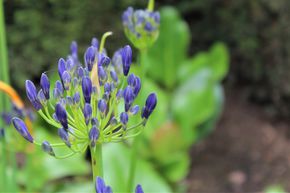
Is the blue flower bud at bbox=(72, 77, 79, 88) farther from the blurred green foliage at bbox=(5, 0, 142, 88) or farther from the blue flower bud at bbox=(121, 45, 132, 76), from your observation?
the blurred green foliage at bbox=(5, 0, 142, 88)

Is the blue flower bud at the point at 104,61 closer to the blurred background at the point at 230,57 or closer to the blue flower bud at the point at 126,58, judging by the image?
the blue flower bud at the point at 126,58

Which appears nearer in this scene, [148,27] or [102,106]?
[102,106]

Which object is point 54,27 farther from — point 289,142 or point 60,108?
point 60,108

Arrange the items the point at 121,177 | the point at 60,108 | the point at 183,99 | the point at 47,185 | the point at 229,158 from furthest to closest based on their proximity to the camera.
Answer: the point at 229,158, the point at 183,99, the point at 47,185, the point at 121,177, the point at 60,108

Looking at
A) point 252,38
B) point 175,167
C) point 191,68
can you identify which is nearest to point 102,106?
point 175,167

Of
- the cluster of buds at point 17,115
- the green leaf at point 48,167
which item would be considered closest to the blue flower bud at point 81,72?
the cluster of buds at point 17,115

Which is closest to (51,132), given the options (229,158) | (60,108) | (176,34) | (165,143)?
(165,143)

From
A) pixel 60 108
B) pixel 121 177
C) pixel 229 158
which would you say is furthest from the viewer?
pixel 229 158

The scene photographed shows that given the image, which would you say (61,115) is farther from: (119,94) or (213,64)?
(213,64)
